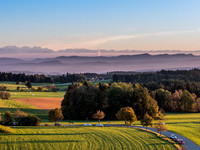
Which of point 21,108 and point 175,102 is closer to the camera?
point 21,108

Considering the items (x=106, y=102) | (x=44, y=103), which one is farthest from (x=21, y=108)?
(x=106, y=102)

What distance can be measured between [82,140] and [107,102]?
3951 cm

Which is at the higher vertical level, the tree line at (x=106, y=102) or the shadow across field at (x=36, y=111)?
the tree line at (x=106, y=102)

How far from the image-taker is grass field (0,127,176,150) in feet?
128

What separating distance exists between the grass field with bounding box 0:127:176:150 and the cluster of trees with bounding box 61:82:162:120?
3006 cm

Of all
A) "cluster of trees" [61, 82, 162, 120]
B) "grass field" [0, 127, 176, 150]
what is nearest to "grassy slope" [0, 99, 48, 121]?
"cluster of trees" [61, 82, 162, 120]

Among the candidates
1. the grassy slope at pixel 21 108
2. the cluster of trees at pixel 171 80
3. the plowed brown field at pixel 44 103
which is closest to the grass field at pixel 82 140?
the grassy slope at pixel 21 108

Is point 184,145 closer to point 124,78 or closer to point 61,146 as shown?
point 61,146

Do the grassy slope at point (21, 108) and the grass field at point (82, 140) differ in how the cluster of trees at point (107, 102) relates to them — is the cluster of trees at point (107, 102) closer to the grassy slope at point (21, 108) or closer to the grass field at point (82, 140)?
the grassy slope at point (21, 108)

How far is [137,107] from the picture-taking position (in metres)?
79.8

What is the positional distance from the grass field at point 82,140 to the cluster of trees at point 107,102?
3006 centimetres

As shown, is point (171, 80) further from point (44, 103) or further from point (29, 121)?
point (29, 121)

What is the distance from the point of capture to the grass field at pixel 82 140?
38875 millimetres

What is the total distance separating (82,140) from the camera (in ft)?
139
